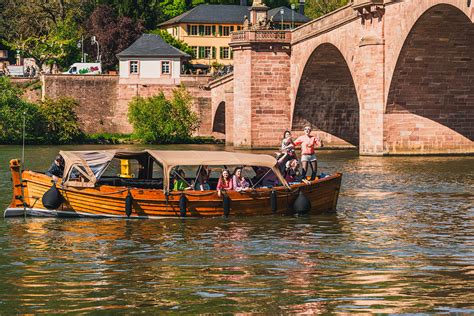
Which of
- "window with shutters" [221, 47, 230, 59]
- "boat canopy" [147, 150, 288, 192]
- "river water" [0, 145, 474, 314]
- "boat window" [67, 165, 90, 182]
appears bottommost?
"river water" [0, 145, 474, 314]

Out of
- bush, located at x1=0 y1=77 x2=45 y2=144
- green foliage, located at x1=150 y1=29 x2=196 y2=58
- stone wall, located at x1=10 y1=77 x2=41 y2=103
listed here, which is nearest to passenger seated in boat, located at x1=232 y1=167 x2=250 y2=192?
bush, located at x1=0 y1=77 x2=45 y2=144

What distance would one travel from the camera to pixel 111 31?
11588 centimetres

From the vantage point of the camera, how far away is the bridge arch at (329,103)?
7619 centimetres

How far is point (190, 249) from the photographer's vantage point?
85.1ft

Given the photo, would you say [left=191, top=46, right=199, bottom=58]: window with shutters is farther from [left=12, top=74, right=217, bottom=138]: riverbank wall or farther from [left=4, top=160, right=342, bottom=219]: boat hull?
[left=4, top=160, right=342, bottom=219]: boat hull

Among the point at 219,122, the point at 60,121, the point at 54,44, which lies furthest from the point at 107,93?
the point at 54,44

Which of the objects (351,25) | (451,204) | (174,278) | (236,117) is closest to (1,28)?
(236,117)

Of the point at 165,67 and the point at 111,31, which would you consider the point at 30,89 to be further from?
the point at 111,31

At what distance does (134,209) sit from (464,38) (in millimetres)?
28898

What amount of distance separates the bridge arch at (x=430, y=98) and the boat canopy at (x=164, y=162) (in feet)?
85.8

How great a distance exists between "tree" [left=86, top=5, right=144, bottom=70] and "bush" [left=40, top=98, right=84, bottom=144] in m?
18.3

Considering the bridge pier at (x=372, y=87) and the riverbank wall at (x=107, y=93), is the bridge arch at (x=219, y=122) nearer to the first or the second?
the riverbank wall at (x=107, y=93)

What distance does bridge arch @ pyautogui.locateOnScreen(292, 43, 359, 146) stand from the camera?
250 feet

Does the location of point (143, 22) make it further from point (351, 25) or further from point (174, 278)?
point (174, 278)
